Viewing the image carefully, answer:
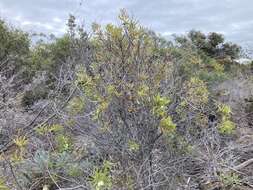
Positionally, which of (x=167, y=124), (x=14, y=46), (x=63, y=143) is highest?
(x=14, y=46)

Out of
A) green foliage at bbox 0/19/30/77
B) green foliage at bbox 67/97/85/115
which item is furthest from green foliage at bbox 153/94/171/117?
green foliage at bbox 0/19/30/77

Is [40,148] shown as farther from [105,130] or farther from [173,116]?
[173,116]

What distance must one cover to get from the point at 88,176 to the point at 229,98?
14.5 ft

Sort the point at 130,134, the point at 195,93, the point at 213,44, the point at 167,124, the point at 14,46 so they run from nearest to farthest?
1. the point at 167,124
2. the point at 130,134
3. the point at 195,93
4. the point at 14,46
5. the point at 213,44

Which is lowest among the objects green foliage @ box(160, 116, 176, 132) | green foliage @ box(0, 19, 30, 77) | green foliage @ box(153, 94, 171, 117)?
green foliage @ box(160, 116, 176, 132)

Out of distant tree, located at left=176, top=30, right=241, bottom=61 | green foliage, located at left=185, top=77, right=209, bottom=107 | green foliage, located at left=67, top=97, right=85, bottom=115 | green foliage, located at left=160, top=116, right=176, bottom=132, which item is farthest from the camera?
Result: distant tree, located at left=176, top=30, right=241, bottom=61

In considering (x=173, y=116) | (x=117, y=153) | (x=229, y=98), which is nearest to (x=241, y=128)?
(x=229, y=98)

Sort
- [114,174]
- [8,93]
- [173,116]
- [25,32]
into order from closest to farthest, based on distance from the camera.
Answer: [114,174]
[173,116]
[8,93]
[25,32]

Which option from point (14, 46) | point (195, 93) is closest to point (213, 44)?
point (14, 46)

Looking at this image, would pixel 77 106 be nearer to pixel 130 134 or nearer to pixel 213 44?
pixel 130 134

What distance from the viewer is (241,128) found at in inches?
269

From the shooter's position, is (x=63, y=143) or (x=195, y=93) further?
(x=63, y=143)

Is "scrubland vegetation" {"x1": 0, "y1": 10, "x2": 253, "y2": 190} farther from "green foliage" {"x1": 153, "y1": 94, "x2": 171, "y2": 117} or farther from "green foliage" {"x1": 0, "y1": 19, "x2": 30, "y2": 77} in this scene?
"green foliage" {"x1": 0, "y1": 19, "x2": 30, "y2": 77}

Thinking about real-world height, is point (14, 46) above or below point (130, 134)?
above
